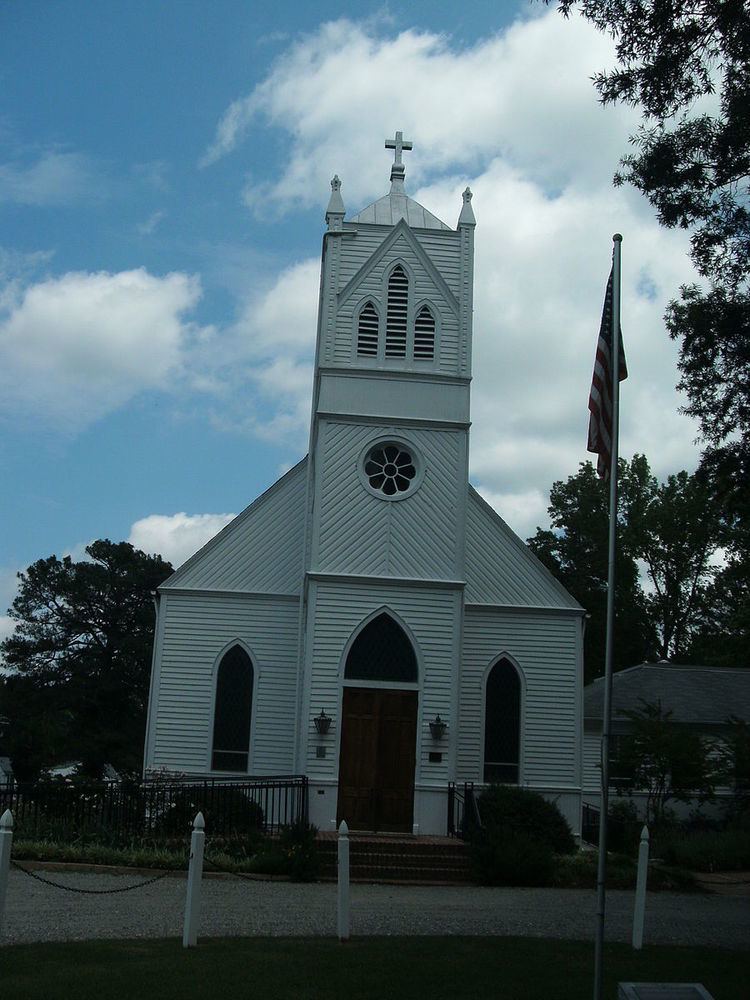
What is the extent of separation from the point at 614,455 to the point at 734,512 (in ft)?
21.6

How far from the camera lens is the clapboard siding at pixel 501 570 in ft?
77.0

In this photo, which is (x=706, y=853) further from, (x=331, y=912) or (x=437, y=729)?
(x=331, y=912)

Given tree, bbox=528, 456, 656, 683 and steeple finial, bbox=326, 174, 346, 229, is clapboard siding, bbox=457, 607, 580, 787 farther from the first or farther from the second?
tree, bbox=528, 456, 656, 683

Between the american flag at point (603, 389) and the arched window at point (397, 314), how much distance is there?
38.2 ft

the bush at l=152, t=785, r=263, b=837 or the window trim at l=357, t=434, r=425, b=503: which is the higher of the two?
the window trim at l=357, t=434, r=425, b=503

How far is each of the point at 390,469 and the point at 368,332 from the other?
289cm

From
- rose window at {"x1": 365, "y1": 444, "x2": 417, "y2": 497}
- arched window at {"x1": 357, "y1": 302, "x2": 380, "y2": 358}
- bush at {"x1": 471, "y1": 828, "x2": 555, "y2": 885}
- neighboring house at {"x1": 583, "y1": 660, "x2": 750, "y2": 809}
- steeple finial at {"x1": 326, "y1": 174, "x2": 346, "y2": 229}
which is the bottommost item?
bush at {"x1": 471, "y1": 828, "x2": 555, "y2": 885}

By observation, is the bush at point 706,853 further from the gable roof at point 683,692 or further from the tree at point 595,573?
the tree at point 595,573

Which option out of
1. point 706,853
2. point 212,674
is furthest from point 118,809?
point 706,853

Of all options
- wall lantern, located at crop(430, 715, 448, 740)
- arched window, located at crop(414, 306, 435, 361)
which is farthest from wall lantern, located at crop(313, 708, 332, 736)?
arched window, located at crop(414, 306, 435, 361)

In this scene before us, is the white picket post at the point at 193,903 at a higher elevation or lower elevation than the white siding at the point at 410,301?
lower

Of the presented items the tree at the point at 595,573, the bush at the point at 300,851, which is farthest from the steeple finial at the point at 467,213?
the tree at the point at 595,573

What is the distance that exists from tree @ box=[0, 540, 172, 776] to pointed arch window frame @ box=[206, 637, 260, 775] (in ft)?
93.5

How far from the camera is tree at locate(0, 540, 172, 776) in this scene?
170 feet
